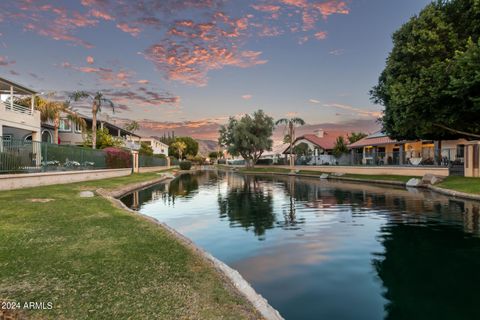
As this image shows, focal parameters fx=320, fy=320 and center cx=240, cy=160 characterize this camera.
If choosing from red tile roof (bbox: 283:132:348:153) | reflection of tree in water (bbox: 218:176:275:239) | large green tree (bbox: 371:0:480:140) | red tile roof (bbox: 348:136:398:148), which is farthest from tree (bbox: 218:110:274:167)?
reflection of tree in water (bbox: 218:176:275:239)

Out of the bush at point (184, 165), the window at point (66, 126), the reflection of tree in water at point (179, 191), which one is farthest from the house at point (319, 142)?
the window at point (66, 126)

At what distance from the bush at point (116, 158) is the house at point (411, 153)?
30.4m

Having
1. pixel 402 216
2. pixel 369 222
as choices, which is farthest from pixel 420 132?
pixel 369 222

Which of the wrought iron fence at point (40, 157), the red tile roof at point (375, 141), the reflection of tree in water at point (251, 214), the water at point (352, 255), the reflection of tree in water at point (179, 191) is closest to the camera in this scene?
the water at point (352, 255)

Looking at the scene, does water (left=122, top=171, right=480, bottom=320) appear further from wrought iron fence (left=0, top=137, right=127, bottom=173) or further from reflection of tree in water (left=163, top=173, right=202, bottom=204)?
wrought iron fence (left=0, top=137, right=127, bottom=173)

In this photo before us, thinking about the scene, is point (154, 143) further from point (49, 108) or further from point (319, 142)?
point (49, 108)

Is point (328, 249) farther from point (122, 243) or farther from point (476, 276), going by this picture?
point (122, 243)

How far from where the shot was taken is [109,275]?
5.11 metres

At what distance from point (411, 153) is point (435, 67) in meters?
18.6

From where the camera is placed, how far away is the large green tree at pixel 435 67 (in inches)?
762

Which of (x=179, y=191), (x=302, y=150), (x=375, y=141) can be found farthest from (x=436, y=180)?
(x=302, y=150)

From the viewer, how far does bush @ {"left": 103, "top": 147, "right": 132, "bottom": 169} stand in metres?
33.7

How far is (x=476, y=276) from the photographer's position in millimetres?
6320

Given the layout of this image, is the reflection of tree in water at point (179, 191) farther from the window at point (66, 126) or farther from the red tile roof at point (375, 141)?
the red tile roof at point (375, 141)
